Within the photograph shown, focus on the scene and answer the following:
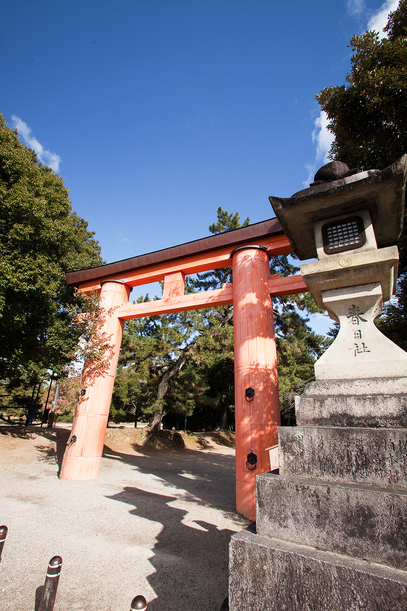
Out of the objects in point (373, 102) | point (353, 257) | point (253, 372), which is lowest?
point (253, 372)

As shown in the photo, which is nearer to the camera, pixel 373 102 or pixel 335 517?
pixel 335 517

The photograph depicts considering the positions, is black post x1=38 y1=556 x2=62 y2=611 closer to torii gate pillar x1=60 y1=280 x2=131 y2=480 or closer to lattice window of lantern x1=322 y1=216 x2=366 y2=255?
lattice window of lantern x1=322 y1=216 x2=366 y2=255

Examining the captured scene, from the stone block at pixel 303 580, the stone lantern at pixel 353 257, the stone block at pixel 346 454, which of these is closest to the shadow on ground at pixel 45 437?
the stone block at pixel 303 580

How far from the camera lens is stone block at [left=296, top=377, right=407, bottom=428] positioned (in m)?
2.32

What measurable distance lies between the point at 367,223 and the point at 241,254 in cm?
442

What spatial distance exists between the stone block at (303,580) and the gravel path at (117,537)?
4.27 ft

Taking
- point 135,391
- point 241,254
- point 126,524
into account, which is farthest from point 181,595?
point 135,391

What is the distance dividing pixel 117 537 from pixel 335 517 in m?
3.77

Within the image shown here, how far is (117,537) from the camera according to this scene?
4.38 m

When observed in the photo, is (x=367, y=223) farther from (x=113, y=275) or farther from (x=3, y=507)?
(x=113, y=275)

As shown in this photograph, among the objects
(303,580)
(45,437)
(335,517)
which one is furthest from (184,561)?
(45,437)

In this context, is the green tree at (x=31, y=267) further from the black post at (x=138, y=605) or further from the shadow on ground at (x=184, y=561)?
the black post at (x=138, y=605)

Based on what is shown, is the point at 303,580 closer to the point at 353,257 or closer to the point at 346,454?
the point at 346,454

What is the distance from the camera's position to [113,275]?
387 inches
